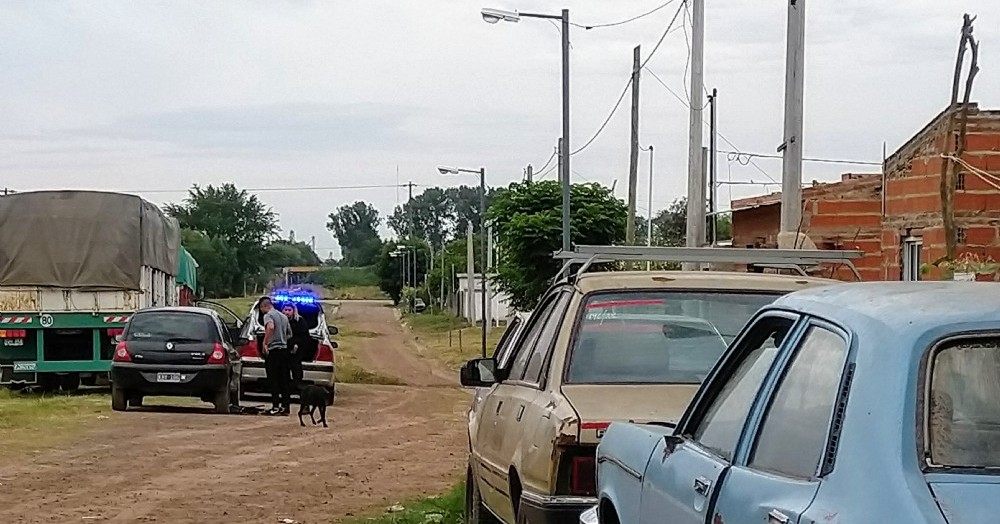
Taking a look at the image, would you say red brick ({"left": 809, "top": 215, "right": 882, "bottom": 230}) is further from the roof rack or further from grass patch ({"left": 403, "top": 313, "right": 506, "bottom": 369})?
grass patch ({"left": 403, "top": 313, "right": 506, "bottom": 369})

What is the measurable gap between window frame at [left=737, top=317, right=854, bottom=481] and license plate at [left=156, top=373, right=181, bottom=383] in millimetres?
15886

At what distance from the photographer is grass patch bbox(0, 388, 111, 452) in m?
15.4

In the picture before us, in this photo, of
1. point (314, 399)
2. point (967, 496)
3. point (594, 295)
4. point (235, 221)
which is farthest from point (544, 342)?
point (235, 221)

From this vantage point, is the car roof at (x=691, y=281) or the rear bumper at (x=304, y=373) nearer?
the car roof at (x=691, y=281)

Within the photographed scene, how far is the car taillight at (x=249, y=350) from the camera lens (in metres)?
21.4

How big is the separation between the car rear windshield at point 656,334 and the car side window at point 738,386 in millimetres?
1793

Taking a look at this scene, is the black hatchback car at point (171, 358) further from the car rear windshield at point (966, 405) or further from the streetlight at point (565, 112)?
the car rear windshield at point (966, 405)

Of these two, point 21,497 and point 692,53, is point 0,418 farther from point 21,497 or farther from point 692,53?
point 692,53

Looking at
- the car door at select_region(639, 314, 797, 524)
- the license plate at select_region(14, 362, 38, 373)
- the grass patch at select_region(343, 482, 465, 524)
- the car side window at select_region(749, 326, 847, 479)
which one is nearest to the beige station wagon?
the car door at select_region(639, 314, 797, 524)

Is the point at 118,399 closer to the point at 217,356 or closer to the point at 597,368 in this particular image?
the point at 217,356

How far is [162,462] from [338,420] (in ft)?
19.6

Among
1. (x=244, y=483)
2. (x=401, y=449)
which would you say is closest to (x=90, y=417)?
(x=401, y=449)

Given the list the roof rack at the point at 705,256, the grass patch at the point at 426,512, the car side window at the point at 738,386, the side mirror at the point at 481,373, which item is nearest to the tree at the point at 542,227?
the grass patch at the point at 426,512

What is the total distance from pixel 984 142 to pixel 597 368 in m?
9.73
